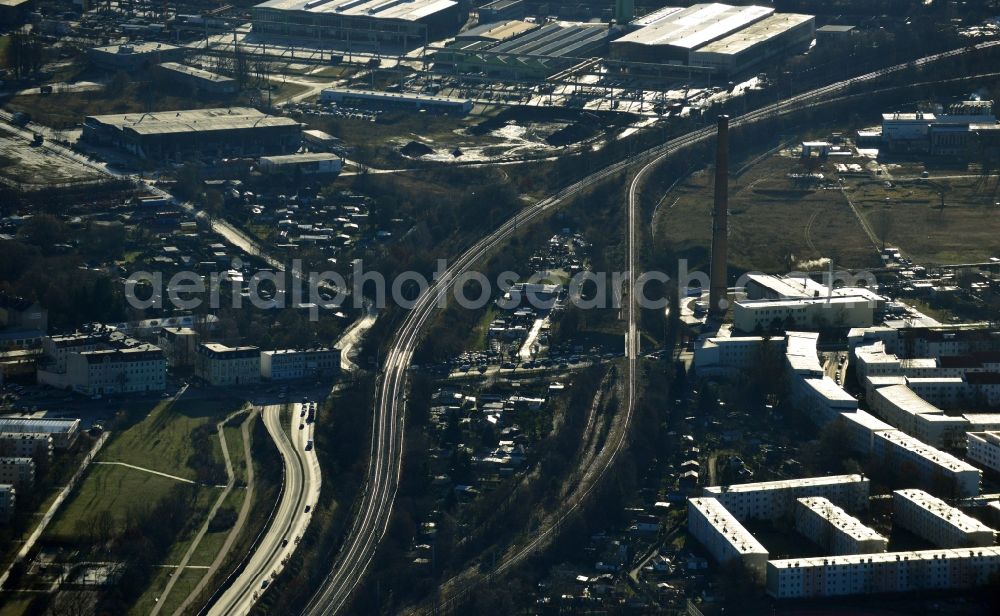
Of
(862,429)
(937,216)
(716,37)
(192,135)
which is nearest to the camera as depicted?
(862,429)

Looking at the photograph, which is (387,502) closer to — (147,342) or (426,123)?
(147,342)

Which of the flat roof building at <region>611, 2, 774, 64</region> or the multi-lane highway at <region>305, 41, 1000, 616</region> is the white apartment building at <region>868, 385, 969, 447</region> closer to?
the multi-lane highway at <region>305, 41, 1000, 616</region>

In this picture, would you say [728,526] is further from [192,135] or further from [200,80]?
[200,80]

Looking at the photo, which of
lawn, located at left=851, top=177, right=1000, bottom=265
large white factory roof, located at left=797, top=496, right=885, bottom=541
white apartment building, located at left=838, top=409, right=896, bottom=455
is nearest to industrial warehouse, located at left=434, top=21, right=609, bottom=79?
lawn, located at left=851, top=177, right=1000, bottom=265

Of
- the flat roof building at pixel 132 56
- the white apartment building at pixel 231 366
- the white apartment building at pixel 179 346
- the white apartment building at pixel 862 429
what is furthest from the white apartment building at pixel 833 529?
the flat roof building at pixel 132 56

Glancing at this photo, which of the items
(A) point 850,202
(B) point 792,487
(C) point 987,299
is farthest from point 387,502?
(A) point 850,202

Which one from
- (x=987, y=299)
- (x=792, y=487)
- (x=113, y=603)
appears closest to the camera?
(x=113, y=603)

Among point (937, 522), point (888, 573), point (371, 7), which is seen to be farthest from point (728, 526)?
point (371, 7)

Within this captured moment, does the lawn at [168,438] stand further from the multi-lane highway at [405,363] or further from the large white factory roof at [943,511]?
the large white factory roof at [943,511]

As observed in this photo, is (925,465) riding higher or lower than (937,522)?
higher
